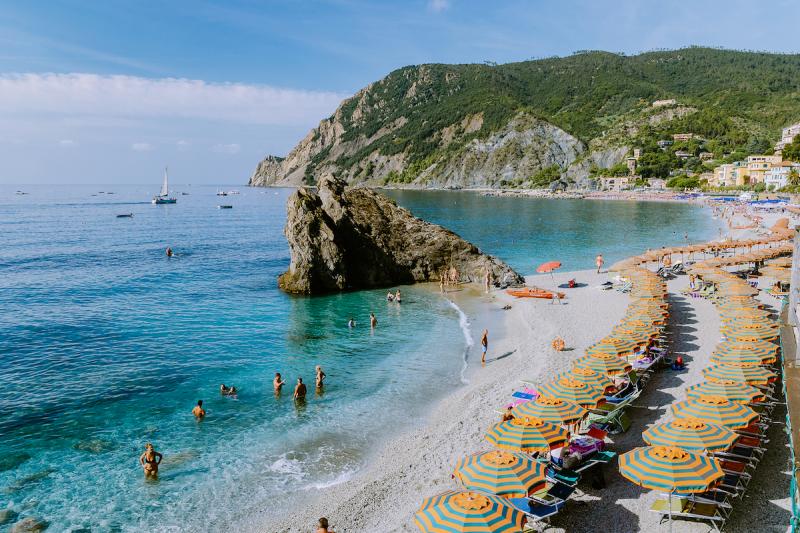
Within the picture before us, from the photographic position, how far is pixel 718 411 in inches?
554

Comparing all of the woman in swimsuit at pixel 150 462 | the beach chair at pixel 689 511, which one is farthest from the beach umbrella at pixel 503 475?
the woman in swimsuit at pixel 150 462

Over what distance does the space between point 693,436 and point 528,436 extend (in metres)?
3.87

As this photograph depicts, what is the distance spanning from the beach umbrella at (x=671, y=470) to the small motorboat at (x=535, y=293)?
25534 millimetres

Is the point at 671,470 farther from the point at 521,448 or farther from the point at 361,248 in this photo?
the point at 361,248

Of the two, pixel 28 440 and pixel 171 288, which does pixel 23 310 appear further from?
pixel 28 440

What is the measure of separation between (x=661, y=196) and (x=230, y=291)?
158 m

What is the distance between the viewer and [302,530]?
42.4 ft

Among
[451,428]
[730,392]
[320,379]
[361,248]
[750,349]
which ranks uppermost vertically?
[361,248]

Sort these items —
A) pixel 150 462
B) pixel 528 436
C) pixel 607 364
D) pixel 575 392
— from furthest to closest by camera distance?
1. pixel 607 364
2. pixel 575 392
3. pixel 150 462
4. pixel 528 436

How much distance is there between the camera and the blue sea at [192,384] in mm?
14766

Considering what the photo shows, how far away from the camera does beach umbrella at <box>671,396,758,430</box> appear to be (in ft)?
45.2

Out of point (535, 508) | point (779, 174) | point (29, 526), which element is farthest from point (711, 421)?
point (779, 174)

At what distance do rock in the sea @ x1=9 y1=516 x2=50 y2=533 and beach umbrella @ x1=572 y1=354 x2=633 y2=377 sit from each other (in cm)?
1675

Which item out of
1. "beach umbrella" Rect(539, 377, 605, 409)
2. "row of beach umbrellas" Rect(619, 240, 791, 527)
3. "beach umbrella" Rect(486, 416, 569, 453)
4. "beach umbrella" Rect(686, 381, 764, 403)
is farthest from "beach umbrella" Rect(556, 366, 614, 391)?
"beach umbrella" Rect(486, 416, 569, 453)
